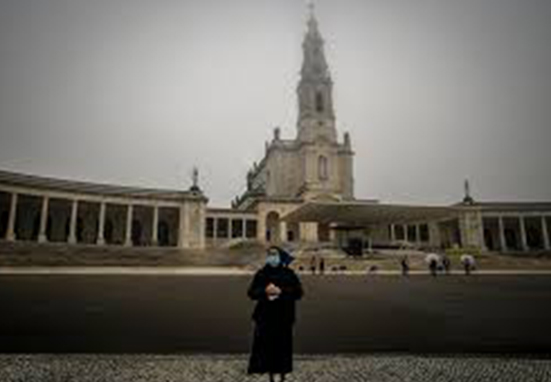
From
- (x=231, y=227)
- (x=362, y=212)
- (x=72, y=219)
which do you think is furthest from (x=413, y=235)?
(x=72, y=219)

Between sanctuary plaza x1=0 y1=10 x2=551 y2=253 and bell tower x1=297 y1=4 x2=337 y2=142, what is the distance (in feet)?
0.55

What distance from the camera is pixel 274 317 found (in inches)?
220

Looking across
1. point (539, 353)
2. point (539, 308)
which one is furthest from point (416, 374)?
→ point (539, 308)

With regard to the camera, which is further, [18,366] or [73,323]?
[73,323]

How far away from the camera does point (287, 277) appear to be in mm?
5754

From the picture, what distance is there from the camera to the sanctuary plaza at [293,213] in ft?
152

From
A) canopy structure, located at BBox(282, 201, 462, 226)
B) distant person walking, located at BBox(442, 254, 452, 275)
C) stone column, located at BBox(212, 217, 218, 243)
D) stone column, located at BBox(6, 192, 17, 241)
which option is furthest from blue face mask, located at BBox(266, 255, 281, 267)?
stone column, located at BBox(212, 217, 218, 243)

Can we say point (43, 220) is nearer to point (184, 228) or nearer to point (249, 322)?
point (184, 228)

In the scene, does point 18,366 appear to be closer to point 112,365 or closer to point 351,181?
point 112,365

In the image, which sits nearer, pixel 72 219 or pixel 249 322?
pixel 249 322

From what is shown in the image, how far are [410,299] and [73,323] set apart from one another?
9.72m

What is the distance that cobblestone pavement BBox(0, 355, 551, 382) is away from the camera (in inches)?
217

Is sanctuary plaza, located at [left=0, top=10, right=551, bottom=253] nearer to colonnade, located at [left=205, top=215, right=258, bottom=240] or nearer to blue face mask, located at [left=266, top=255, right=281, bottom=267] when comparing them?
colonnade, located at [left=205, top=215, right=258, bottom=240]

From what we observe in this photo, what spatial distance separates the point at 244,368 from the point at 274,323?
1.04 metres
